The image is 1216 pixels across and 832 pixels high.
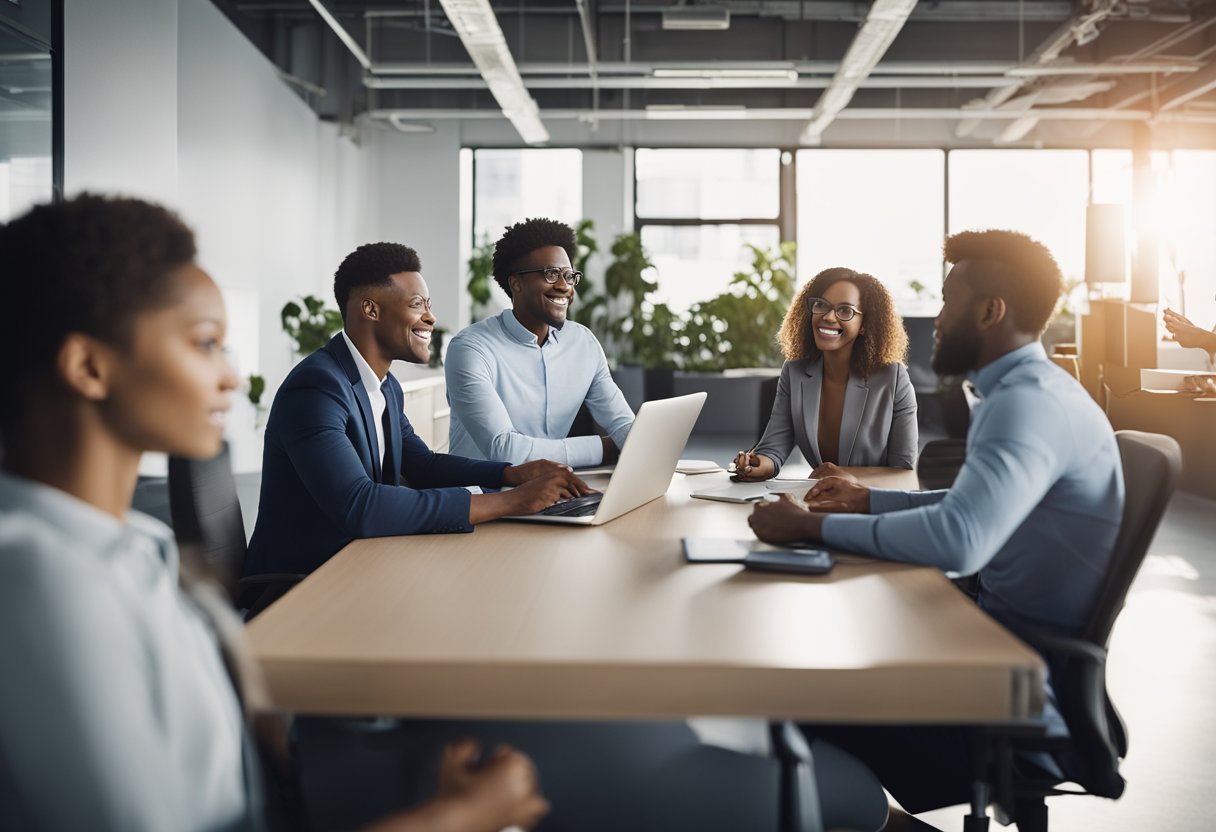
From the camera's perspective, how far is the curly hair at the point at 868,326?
3588mm

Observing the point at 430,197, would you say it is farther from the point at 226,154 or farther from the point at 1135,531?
the point at 1135,531

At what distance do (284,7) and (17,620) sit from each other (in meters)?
9.59

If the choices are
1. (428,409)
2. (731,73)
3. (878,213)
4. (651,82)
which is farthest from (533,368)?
(878,213)

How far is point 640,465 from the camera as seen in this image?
7.16ft

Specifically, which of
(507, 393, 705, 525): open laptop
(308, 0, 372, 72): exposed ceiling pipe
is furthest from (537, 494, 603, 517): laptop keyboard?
(308, 0, 372, 72): exposed ceiling pipe

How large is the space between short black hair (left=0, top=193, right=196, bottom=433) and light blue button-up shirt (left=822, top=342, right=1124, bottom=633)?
47.5 inches

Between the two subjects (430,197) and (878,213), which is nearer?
(430,197)

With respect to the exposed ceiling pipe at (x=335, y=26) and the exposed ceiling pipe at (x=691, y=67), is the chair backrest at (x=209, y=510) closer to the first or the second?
the exposed ceiling pipe at (x=335, y=26)

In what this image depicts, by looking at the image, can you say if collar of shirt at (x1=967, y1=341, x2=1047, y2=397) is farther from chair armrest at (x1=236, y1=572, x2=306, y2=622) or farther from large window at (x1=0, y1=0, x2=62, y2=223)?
large window at (x1=0, y1=0, x2=62, y2=223)

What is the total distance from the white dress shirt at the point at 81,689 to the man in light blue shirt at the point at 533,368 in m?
2.15

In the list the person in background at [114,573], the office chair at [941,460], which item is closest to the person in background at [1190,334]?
the office chair at [941,460]

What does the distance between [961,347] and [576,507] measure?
84cm

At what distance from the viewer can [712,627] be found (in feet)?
4.42

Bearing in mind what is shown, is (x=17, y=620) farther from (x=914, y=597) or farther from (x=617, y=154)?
(x=617, y=154)
